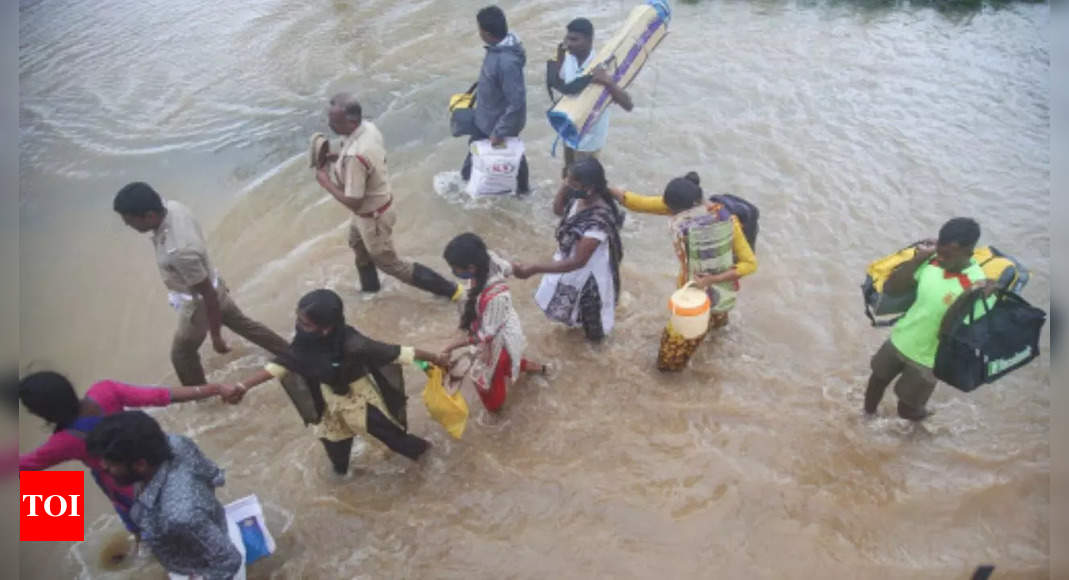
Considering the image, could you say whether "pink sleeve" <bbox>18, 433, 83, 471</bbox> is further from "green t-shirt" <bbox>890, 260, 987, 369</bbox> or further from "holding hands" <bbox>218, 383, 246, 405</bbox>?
"green t-shirt" <bbox>890, 260, 987, 369</bbox>

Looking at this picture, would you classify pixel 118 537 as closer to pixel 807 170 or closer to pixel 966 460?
pixel 966 460

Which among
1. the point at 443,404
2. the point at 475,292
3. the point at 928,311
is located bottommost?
the point at 443,404

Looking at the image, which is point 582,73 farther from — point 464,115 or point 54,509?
point 54,509

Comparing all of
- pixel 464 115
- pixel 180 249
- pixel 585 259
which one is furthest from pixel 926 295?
pixel 464 115

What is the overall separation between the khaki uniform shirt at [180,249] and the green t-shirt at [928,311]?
400 cm

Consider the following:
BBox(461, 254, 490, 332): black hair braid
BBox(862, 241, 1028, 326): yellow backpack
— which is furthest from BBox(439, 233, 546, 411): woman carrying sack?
BBox(862, 241, 1028, 326): yellow backpack

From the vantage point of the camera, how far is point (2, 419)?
2732 millimetres

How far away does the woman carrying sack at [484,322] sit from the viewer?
3.84m

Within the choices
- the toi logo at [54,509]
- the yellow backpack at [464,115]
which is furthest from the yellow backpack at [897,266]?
the toi logo at [54,509]

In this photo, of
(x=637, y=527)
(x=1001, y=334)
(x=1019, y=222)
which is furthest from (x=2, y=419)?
(x=1019, y=222)

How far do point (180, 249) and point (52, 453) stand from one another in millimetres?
1292

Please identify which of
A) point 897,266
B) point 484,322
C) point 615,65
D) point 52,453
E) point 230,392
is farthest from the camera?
point 615,65

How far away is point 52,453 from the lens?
10.1ft

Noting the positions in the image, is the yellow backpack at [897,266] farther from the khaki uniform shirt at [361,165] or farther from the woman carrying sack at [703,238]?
the khaki uniform shirt at [361,165]
